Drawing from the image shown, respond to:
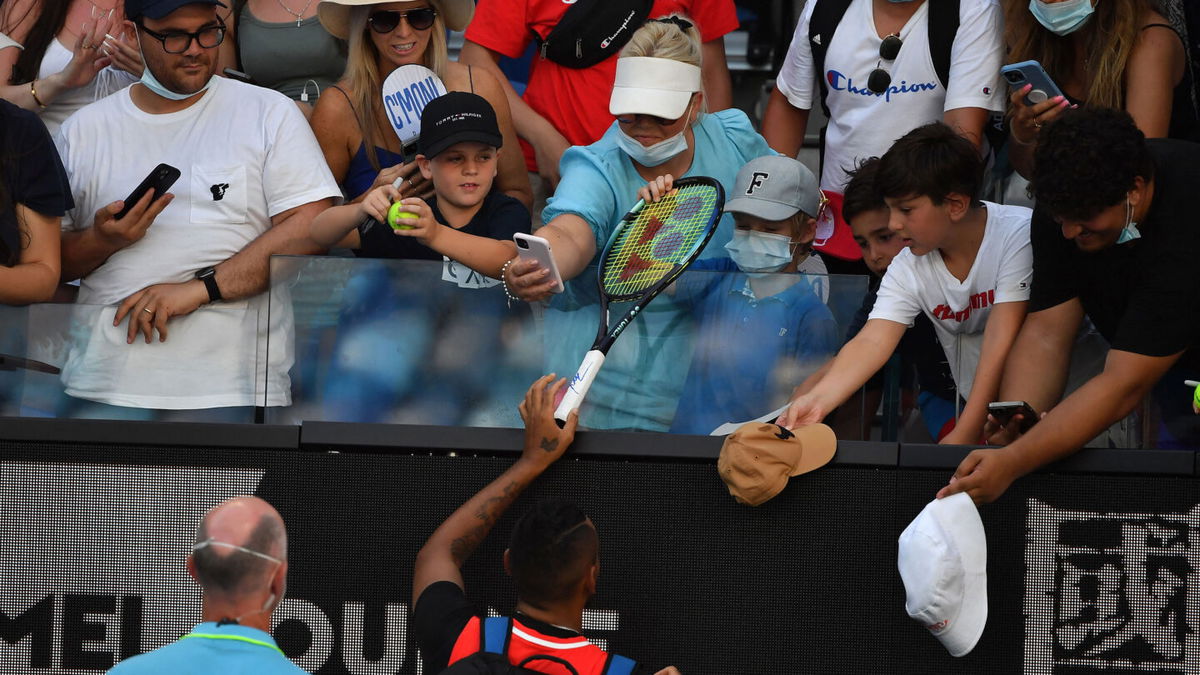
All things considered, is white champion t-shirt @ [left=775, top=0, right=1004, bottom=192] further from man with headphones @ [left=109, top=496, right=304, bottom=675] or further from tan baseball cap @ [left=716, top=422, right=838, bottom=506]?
man with headphones @ [left=109, top=496, right=304, bottom=675]

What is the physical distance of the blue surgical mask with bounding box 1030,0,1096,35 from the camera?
4.82 meters

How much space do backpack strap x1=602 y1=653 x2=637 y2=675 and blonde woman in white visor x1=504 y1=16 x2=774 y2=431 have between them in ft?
2.94

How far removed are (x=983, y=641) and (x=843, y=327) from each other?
0.98 metres

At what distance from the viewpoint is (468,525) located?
3.90m

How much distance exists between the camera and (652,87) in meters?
4.98

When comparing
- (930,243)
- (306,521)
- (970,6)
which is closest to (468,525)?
(306,521)

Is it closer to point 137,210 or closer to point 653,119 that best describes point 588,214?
point 653,119

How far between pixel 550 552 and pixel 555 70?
2.93m

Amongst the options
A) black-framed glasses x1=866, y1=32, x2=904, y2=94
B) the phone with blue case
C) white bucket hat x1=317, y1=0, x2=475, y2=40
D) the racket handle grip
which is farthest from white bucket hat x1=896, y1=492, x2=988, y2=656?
white bucket hat x1=317, y1=0, x2=475, y2=40

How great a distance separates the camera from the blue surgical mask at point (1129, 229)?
3.89 metres

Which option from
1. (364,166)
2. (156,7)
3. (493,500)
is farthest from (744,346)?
(156,7)

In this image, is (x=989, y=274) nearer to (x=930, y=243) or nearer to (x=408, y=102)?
(x=930, y=243)

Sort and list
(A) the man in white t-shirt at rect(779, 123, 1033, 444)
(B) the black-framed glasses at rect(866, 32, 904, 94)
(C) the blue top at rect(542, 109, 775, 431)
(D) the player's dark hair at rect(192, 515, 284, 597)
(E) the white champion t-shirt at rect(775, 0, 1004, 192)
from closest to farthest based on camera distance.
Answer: (D) the player's dark hair at rect(192, 515, 284, 597) → (C) the blue top at rect(542, 109, 775, 431) → (A) the man in white t-shirt at rect(779, 123, 1033, 444) → (E) the white champion t-shirt at rect(775, 0, 1004, 192) → (B) the black-framed glasses at rect(866, 32, 904, 94)

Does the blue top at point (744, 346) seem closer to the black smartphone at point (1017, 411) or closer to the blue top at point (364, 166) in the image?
the black smartphone at point (1017, 411)
